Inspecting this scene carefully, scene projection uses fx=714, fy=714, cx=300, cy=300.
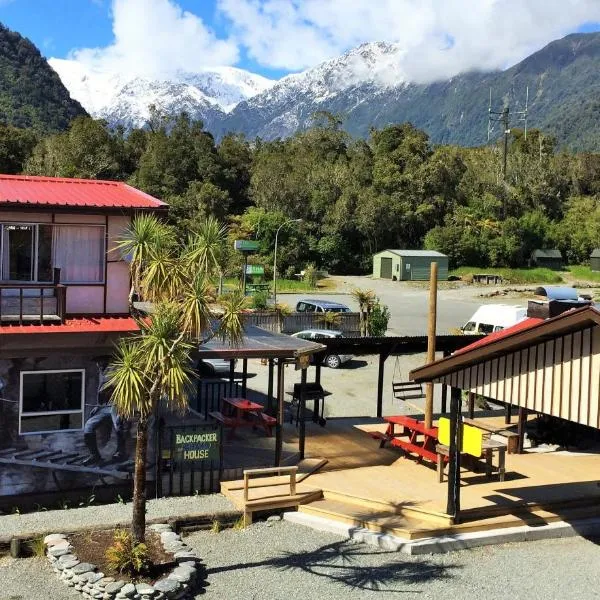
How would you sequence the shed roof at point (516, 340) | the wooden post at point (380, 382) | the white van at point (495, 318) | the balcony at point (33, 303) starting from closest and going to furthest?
the shed roof at point (516, 340), the balcony at point (33, 303), the wooden post at point (380, 382), the white van at point (495, 318)

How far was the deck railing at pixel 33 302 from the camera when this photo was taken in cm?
1209

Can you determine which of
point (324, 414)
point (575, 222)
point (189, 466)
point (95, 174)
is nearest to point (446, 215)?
point (575, 222)

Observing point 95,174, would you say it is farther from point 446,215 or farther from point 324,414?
point 324,414

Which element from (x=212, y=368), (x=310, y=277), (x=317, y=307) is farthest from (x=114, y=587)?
(x=310, y=277)

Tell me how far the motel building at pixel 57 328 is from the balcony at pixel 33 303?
2cm

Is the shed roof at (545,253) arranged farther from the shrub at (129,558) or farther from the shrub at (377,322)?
the shrub at (129,558)

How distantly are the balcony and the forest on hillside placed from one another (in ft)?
150

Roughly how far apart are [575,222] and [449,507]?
72487mm

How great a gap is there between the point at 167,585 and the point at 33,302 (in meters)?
5.65

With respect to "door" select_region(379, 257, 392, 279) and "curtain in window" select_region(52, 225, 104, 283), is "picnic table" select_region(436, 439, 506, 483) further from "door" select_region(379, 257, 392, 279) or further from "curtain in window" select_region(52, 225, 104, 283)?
"door" select_region(379, 257, 392, 279)

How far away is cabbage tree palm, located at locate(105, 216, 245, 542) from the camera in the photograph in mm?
9148

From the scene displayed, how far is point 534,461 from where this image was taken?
594 inches

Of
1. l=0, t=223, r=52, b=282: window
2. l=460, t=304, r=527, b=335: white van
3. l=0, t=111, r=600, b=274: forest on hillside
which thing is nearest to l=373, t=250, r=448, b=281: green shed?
l=0, t=111, r=600, b=274: forest on hillside

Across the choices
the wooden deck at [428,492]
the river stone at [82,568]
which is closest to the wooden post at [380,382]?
the wooden deck at [428,492]
